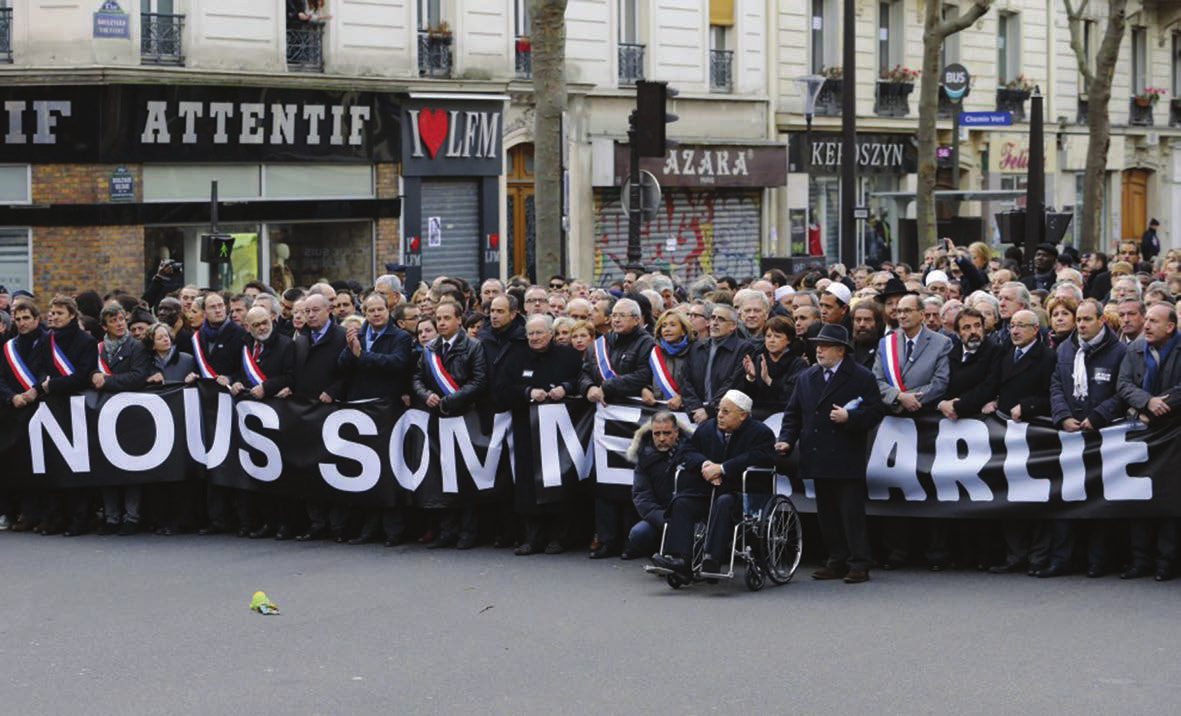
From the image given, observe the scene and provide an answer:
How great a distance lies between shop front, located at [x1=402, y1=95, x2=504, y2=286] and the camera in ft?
106

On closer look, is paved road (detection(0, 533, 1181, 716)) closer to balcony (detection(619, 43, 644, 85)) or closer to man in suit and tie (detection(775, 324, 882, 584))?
man in suit and tie (detection(775, 324, 882, 584))

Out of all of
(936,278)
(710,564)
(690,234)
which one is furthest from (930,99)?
(710,564)

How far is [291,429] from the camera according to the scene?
15.4 metres

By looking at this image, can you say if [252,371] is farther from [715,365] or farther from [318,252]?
[318,252]

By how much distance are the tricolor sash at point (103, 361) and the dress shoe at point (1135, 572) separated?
7831 millimetres

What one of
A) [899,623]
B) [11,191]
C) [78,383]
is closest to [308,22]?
[11,191]

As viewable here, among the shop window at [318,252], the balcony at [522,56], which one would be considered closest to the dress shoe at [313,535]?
the shop window at [318,252]

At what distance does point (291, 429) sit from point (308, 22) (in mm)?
16464

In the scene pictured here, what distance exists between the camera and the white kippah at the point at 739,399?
12.7m

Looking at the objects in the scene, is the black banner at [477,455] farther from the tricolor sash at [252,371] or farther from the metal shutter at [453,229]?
the metal shutter at [453,229]

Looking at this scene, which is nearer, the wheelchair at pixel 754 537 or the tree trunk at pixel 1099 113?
the wheelchair at pixel 754 537

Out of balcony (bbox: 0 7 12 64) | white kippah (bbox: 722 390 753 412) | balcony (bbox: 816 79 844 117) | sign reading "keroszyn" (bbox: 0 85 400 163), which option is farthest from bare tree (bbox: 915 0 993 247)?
white kippah (bbox: 722 390 753 412)

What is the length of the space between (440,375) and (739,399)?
9.51 ft

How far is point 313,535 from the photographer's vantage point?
15383mm
